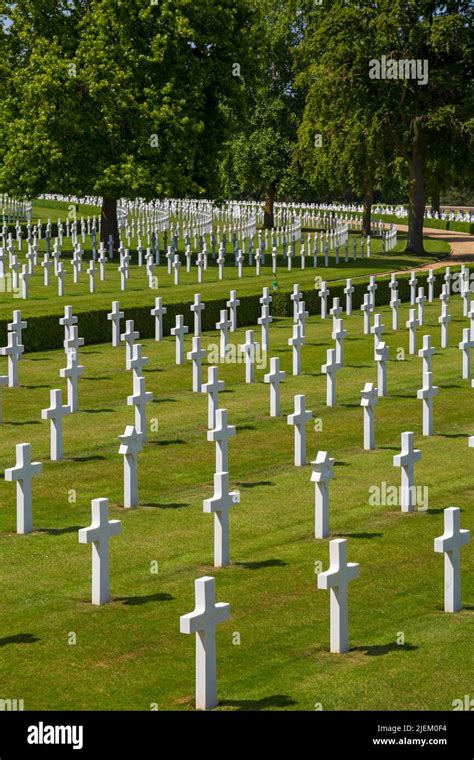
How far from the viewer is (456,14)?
51.3m

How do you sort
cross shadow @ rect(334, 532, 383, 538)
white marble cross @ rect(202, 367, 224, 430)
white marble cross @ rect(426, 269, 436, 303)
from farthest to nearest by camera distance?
1. white marble cross @ rect(426, 269, 436, 303)
2. white marble cross @ rect(202, 367, 224, 430)
3. cross shadow @ rect(334, 532, 383, 538)

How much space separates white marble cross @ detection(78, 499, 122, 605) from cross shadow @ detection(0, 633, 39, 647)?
33.4 inches

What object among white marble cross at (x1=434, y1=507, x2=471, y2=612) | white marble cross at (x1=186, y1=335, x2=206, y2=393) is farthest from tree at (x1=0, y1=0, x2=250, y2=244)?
white marble cross at (x1=434, y1=507, x2=471, y2=612)

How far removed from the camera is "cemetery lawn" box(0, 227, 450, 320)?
3212 centimetres

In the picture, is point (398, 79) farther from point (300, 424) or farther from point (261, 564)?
point (261, 564)

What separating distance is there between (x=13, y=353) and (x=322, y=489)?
10663 millimetres

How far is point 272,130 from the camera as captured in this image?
72.9m

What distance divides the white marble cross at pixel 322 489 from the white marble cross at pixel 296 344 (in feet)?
33.6

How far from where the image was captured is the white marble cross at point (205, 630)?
938 cm

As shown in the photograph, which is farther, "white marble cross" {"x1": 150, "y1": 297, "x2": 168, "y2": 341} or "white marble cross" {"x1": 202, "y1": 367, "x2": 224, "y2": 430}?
"white marble cross" {"x1": 150, "y1": 297, "x2": 168, "y2": 341}

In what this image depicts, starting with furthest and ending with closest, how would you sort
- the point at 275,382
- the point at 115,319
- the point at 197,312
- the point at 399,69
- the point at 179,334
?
the point at 399,69
the point at 197,312
the point at 115,319
the point at 179,334
the point at 275,382

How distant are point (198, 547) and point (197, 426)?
6519 mm

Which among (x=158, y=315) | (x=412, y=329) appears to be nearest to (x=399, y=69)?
(x=158, y=315)

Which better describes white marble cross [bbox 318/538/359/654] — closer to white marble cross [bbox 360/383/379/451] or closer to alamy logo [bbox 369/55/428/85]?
white marble cross [bbox 360/383/379/451]
